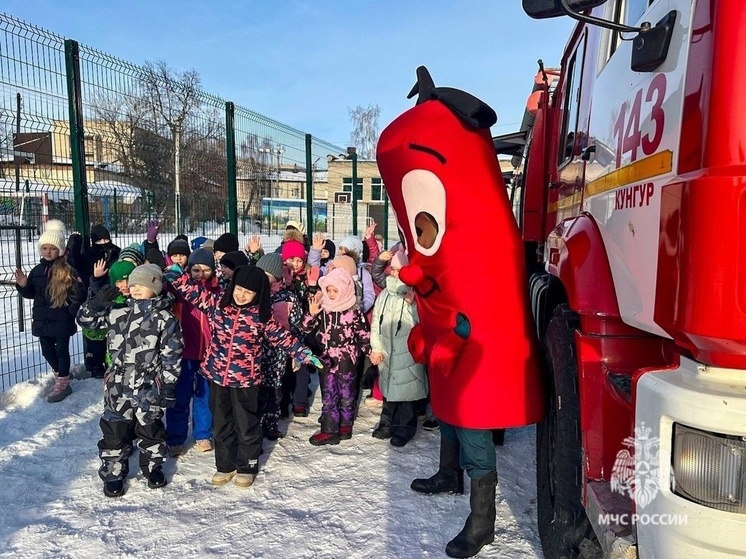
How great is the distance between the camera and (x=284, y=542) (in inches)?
113

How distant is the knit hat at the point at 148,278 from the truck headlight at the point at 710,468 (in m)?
3.04

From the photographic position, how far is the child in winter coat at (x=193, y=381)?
398cm

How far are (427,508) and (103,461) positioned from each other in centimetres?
201

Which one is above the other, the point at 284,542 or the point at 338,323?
the point at 338,323

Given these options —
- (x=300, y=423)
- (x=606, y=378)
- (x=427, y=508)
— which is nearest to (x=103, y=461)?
(x=300, y=423)

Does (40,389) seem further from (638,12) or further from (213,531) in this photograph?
(638,12)

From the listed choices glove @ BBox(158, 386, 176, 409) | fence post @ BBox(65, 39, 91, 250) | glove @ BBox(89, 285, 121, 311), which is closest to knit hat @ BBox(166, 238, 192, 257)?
glove @ BBox(89, 285, 121, 311)

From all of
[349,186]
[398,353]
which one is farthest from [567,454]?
[349,186]

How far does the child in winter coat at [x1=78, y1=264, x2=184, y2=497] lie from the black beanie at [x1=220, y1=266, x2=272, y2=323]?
399 millimetres

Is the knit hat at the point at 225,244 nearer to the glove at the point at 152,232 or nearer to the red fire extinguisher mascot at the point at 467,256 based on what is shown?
the glove at the point at 152,232

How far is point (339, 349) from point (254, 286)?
1132 mm

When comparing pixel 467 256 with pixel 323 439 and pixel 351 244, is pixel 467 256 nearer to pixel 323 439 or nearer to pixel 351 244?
pixel 323 439

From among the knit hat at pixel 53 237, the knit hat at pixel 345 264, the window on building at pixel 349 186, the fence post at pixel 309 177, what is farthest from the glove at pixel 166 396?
the window on building at pixel 349 186

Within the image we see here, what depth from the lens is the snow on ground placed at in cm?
282
